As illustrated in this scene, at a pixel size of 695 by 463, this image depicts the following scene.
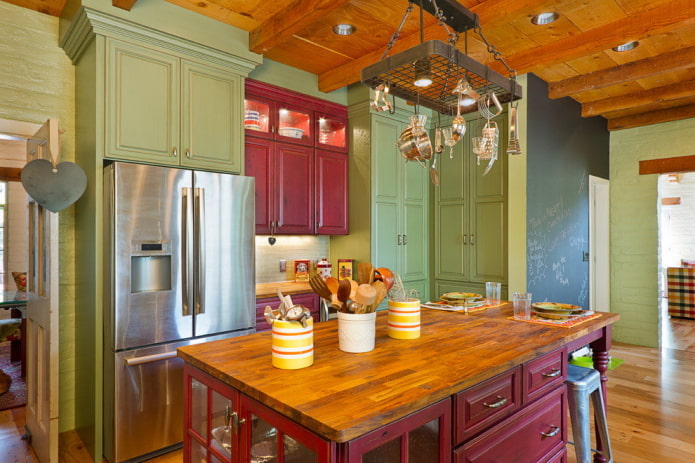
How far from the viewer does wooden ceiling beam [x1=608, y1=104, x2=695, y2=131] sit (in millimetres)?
4633

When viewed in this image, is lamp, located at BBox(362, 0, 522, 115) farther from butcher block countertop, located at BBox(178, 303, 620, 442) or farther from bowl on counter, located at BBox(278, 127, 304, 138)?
bowl on counter, located at BBox(278, 127, 304, 138)

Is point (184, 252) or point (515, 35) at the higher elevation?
point (515, 35)

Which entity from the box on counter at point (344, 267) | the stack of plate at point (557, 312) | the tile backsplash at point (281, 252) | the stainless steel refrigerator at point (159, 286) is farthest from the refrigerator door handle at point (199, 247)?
the stack of plate at point (557, 312)

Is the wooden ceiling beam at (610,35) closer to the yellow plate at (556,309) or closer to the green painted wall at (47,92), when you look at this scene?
the yellow plate at (556,309)

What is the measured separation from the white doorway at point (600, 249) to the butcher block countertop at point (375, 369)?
375 cm

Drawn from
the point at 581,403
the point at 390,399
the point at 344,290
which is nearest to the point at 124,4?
the point at 344,290

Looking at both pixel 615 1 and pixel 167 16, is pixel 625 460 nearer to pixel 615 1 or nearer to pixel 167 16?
pixel 615 1

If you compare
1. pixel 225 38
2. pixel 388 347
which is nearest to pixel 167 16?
pixel 225 38

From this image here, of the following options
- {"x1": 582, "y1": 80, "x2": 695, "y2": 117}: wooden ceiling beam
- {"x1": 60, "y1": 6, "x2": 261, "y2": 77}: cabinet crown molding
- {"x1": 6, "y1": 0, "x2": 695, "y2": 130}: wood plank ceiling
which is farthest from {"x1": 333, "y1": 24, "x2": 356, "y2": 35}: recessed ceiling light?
{"x1": 582, "y1": 80, "x2": 695, "y2": 117}: wooden ceiling beam

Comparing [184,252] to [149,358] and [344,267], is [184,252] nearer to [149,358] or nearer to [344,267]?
[149,358]

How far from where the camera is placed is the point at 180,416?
101 inches

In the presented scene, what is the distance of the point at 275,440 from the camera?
3.86 ft

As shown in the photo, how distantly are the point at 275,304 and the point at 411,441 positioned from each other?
7.23 ft

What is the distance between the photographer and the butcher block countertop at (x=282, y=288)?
3.23 metres
